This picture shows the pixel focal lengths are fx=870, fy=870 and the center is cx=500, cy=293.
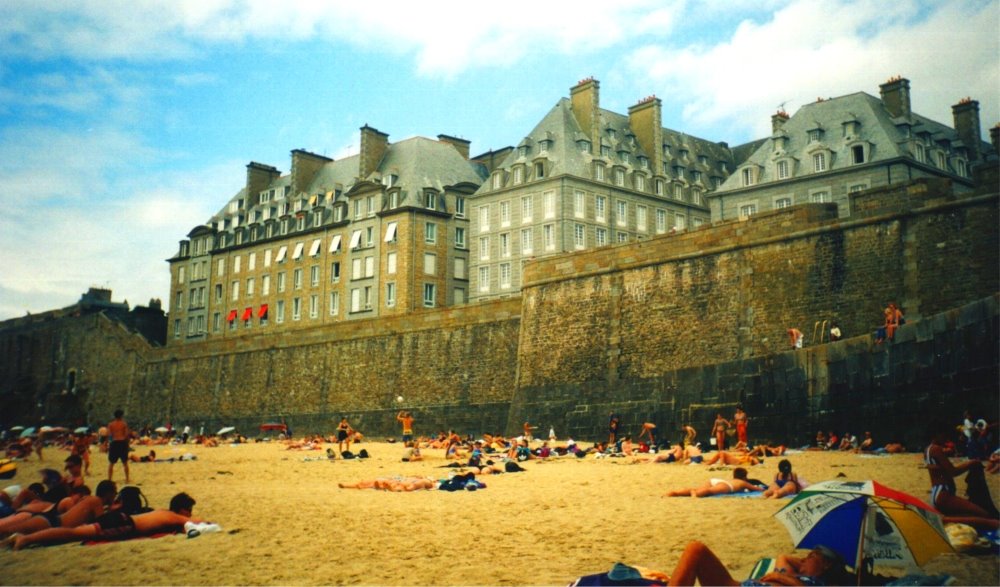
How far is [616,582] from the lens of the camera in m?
7.39

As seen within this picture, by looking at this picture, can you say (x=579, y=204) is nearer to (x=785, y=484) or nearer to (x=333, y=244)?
(x=333, y=244)

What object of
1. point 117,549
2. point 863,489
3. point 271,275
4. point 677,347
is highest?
point 271,275

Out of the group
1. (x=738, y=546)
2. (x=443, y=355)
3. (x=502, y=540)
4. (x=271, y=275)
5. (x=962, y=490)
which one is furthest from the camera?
(x=271, y=275)

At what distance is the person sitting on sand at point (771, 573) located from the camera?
711 centimetres

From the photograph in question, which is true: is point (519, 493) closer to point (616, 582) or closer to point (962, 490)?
point (962, 490)

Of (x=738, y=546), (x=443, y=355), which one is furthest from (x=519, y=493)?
(x=443, y=355)

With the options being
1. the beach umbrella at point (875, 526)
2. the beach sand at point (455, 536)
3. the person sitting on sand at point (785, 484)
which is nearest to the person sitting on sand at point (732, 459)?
the beach sand at point (455, 536)

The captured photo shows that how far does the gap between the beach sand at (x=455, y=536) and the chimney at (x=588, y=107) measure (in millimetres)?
38254

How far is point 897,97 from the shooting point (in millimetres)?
48250

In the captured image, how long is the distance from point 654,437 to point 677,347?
337 centimetres

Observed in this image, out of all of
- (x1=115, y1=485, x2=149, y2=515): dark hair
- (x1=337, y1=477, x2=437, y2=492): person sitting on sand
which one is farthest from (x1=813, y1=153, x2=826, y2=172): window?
(x1=115, y1=485, x2=149, y2=515): dark hair

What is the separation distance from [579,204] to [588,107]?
22.2 feet

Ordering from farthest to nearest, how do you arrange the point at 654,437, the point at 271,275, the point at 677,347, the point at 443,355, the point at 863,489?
the point at 271,275
the point at 443,355
the point at 677,347
the point at 654,437
the point at 863,489

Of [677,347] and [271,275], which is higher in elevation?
[271,275]
